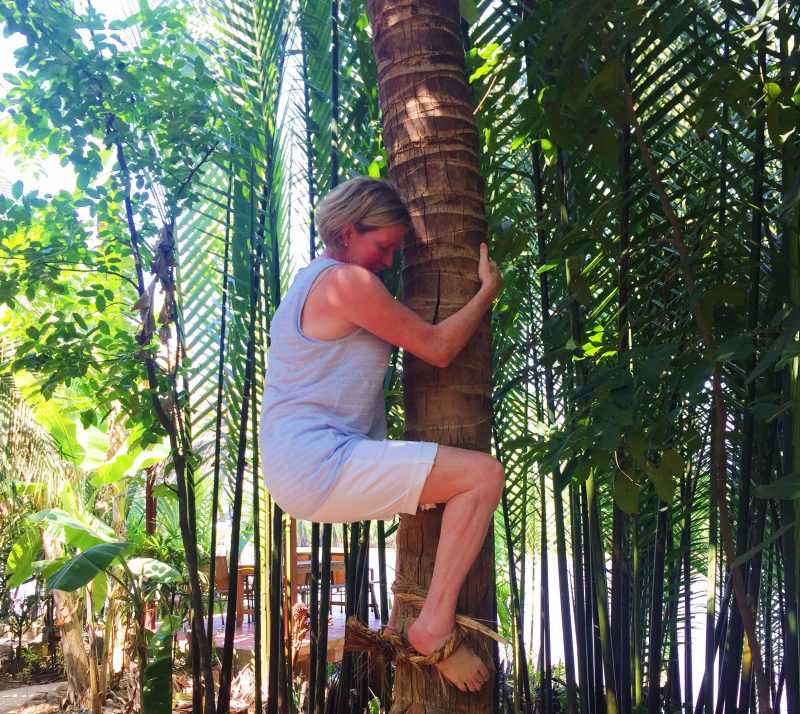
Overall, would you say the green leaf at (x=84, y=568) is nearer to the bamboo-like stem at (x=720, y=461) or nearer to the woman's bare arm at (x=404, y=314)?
the woman's bare arm at (x=404, y=314)

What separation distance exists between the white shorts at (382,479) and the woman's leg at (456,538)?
0.11ft

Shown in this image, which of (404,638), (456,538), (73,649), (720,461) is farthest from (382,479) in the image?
(73,649)

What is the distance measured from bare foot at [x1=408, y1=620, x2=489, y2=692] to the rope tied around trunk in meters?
0.01

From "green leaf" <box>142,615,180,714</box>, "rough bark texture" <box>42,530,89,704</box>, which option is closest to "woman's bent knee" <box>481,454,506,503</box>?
"green leaf" <box>142,615,180,714</box>

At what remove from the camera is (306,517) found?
2.03 meters

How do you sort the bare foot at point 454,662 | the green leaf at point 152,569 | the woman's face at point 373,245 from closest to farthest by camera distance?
1. the bare foot at point 454,662
2. the woman's face at point 373,245
3. the green leaf at point 152,569

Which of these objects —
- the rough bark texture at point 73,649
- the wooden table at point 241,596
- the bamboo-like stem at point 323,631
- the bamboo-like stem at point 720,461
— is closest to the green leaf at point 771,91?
the bamboo-like stem at point 720,461

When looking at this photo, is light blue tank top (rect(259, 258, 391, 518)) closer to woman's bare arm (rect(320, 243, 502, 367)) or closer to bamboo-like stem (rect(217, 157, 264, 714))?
woman's bare arm (rect(320, 243, 502, 367))

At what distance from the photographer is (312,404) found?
208 cm

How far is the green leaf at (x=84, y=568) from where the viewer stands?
5074 millimetres

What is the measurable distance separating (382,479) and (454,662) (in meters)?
0.45

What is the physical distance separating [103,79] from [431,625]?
384cm

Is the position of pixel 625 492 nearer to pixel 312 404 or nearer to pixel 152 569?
pixel 312 404

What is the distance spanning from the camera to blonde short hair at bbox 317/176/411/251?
6.82ft
